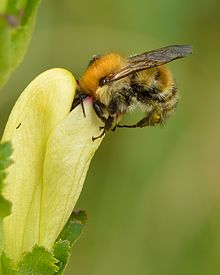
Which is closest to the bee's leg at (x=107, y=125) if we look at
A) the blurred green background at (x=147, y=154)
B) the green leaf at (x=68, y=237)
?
the green leaf at (x=68, y=237)

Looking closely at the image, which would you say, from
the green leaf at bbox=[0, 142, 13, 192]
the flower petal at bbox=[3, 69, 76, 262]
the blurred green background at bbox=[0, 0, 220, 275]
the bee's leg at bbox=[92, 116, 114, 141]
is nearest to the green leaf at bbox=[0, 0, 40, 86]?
the green leaf at bbox=[0, 142, 13, 192]

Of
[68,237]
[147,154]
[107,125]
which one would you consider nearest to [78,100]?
[107,125]

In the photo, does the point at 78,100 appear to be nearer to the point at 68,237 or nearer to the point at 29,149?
the point at 29,149

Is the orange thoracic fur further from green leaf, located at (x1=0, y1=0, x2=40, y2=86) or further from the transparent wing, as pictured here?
green leaf, located at (x1=0, y1=0, x2=40, y2=86)

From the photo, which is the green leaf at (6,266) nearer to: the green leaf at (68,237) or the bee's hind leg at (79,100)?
the green leaf at (68,237)

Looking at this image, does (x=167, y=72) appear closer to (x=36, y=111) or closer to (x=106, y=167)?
(x=36, y=111)
